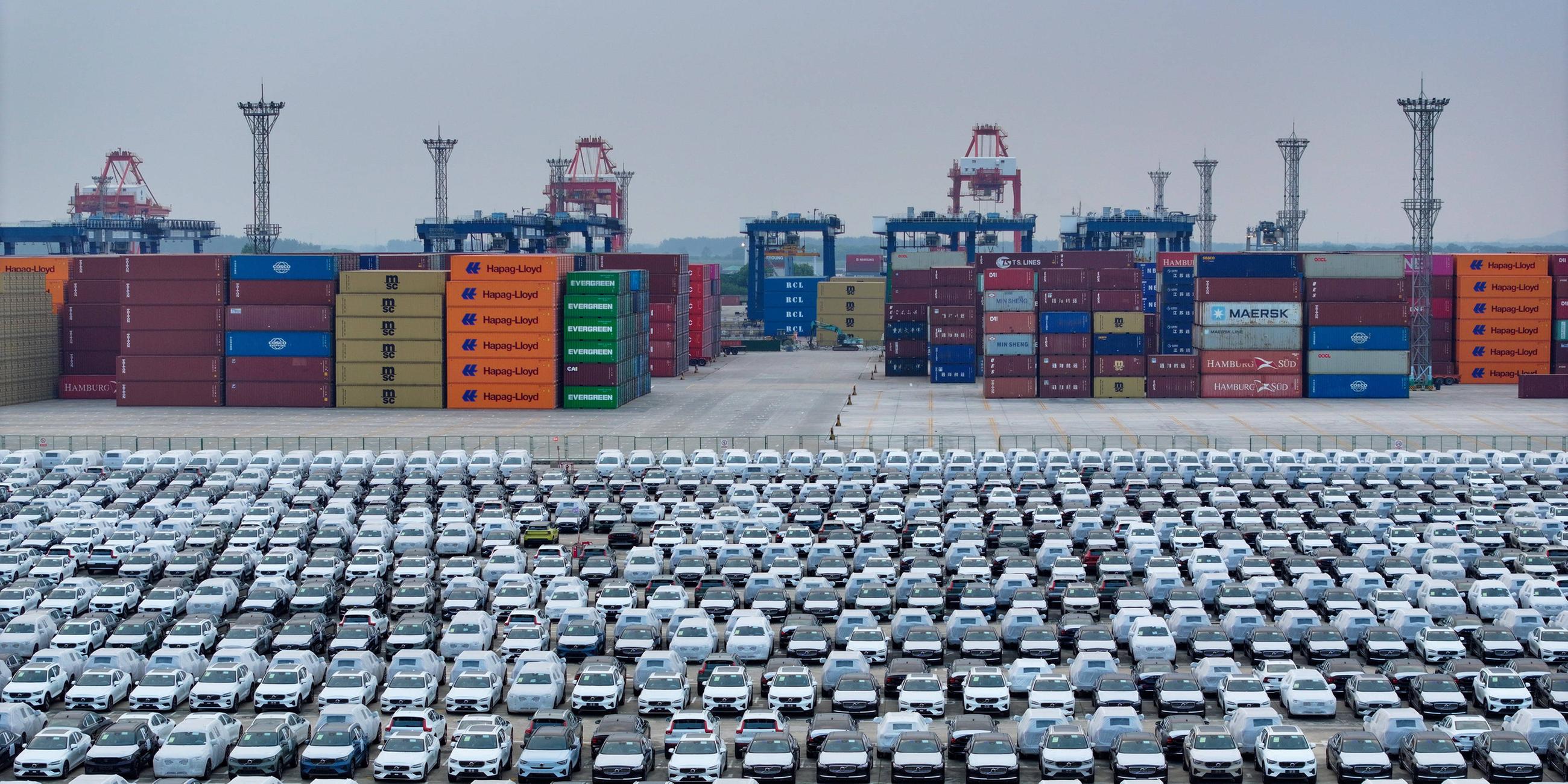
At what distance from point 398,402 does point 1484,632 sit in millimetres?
72815

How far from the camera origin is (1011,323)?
109m

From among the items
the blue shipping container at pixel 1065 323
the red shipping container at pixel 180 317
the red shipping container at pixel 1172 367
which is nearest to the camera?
the red shipping container at pixel 180 317

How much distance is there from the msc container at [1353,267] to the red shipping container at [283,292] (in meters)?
56.6

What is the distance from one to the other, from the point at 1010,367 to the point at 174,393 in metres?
47.5

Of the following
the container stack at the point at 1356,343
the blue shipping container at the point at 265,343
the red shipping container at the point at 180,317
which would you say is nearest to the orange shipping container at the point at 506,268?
the blue shipping container at the point at 265,343

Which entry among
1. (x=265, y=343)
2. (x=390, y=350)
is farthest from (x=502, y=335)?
(x=265, y=343)

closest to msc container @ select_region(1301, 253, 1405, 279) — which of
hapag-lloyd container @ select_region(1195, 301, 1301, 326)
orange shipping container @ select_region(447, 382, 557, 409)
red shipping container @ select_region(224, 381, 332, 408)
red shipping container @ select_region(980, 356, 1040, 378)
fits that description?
hapag-lloyd container @ select_region(1195, 301, 1301, 326)

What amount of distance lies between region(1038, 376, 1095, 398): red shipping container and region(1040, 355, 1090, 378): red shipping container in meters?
0.22

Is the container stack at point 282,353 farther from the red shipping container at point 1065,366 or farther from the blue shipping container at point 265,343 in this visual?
the red shipping container at point 1065,366

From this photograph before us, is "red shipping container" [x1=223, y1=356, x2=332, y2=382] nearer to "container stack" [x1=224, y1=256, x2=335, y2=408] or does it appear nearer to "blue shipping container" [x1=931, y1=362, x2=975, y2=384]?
"container stack" [x1=224, y1=256, x2=335, y2=408]

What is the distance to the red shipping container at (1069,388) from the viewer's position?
352 feet

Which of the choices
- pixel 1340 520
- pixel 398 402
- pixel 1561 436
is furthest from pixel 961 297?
pixel 1340 520

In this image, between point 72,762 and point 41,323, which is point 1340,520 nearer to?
point 72,762

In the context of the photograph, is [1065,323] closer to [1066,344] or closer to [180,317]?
[1066,344]
